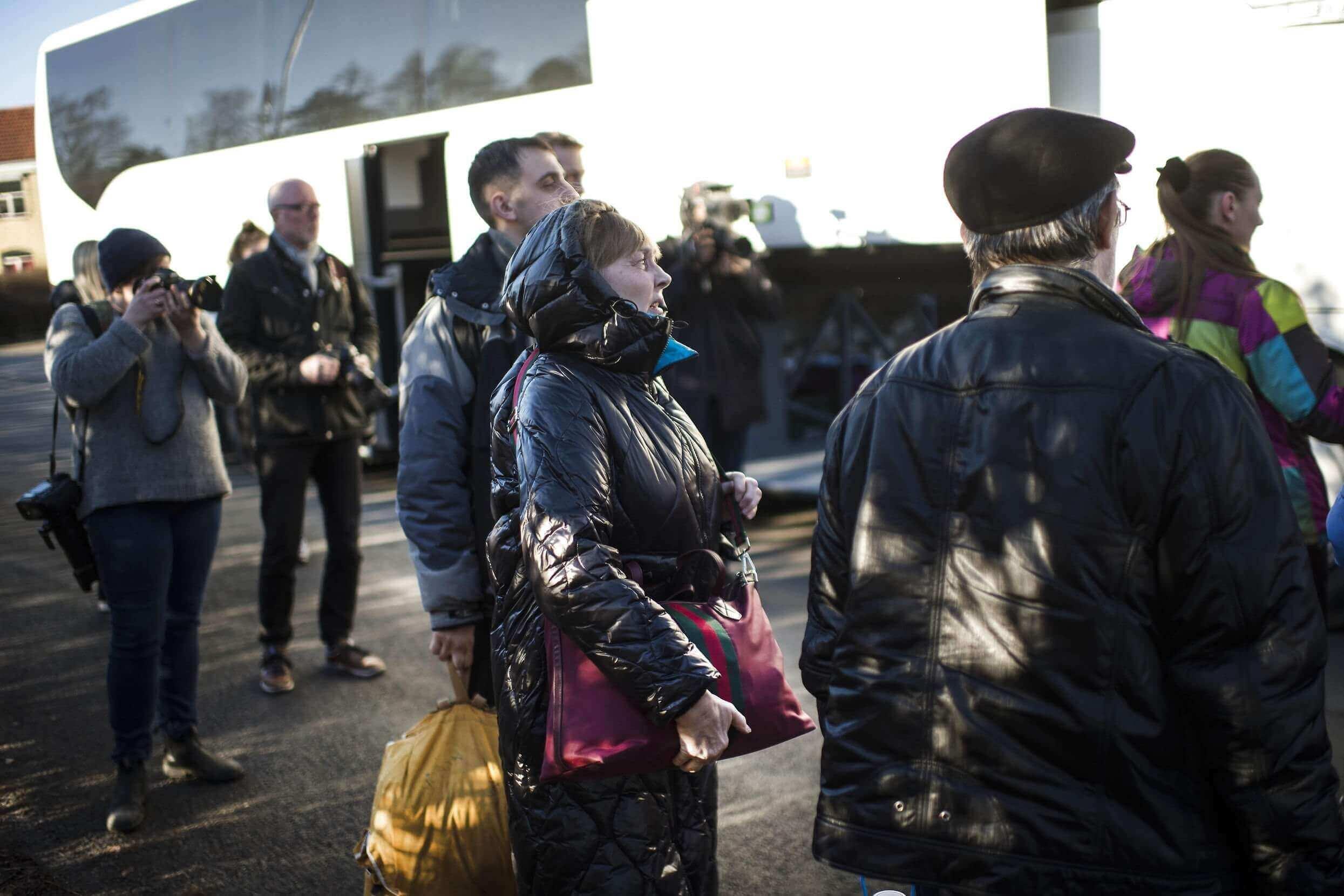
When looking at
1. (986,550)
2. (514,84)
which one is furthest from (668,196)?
(986,550)

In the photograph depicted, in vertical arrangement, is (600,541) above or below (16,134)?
below

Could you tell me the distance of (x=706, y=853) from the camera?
2.29 metres

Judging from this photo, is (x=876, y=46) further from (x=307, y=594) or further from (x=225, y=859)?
(x=225, y=859)

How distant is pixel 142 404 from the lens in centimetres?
405

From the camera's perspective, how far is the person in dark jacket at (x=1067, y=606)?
59.7 inches

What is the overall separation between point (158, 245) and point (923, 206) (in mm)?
3776

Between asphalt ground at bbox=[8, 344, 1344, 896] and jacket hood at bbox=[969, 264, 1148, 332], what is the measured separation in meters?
2.09

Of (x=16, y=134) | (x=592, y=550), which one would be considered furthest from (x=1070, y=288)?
(x=16, y=134)

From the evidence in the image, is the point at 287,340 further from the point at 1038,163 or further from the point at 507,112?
the point at 1038,163

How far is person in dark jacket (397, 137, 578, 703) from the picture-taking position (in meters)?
2.90

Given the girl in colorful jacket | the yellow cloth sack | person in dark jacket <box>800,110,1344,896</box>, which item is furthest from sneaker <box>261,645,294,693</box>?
person in dark jacket <box>800,110,1344,896</box>

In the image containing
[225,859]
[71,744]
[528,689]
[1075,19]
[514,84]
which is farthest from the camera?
[514,84]

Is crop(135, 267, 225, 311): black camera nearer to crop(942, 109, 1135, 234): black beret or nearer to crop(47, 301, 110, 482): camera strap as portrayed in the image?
crop(47, 301, 110, 482): camera strap

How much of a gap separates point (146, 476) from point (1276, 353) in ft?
10.8
